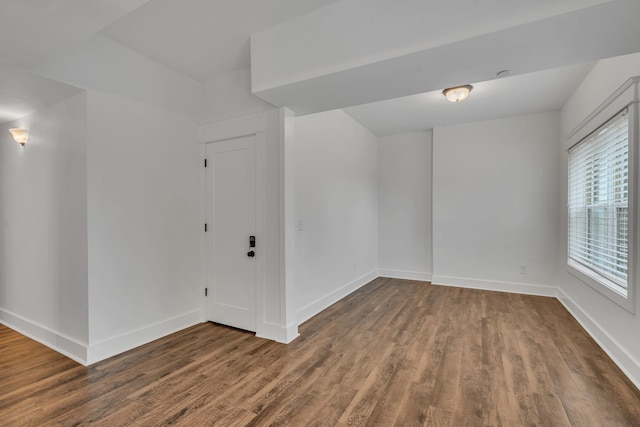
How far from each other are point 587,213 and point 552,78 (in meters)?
1.62

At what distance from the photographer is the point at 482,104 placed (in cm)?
429

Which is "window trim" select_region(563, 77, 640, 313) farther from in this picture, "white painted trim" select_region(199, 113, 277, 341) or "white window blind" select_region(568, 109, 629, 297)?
"white painted trim" select_region(199, 113, 277, 341)

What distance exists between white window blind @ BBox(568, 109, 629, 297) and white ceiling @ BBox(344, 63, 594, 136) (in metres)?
0.72

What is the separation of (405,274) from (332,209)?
7.94ft

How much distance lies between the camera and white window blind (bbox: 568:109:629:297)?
2.72 m

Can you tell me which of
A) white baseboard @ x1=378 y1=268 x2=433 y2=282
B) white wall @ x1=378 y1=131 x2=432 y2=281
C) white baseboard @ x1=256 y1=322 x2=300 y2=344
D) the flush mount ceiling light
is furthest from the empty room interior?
white wall @ x1=378 y1=131 x2=432 y2=281

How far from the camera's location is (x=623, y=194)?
2.71 metres

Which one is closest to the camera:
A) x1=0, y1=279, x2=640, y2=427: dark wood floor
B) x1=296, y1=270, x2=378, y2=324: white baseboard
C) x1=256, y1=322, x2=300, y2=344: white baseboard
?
x1=0, y1=279, x2=640, y2=427: dark wood floor

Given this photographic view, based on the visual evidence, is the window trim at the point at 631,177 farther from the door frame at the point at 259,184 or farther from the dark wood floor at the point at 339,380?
the door frame at the point at 259,184

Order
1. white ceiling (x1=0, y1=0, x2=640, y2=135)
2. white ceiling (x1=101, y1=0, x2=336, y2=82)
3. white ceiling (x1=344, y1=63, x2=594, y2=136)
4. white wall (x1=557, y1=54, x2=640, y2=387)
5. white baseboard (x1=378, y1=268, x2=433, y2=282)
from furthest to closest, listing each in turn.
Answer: white baseboard (x1=378, y1=268, x2=433, y2=282)
white ceiling (x1=344, y1=63, x2=594, y2=136)
white wall (x1=557, y1=54, x2=640, y2=387)
white ceiling (x1=101, y1=0, x2=336, y2=82)
white ceiling (x1=0, y1=0, x2=640, y2=135)

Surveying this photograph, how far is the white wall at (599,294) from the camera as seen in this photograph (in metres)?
2.40

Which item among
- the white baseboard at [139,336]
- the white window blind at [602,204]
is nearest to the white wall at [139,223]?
the white baseboard at [139,336]

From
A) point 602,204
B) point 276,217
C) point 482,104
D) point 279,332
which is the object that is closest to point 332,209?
point 276,217

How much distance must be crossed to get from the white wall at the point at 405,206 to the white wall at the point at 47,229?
4785 mm
